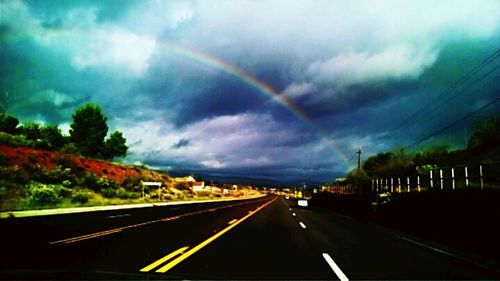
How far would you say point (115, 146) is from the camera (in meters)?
74.5

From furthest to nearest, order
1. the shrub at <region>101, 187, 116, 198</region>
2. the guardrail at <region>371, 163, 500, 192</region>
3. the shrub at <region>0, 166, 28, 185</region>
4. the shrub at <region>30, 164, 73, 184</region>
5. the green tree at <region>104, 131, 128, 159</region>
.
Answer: the green tree at <region>104, 131, 128, 159</region>, the shrub at <region>101, 187, 116, 198</region>, the shrub at <region>30, 164, 73, 184</region>, the shrub at <region>0, 166, 28, 185</region>, the guardrail at <region>371, 163, 500, 192</region>

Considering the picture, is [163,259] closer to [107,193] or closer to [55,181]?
[55,181]

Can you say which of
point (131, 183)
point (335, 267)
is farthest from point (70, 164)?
point (335, 267)

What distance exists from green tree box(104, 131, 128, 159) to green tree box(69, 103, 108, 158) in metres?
3.43

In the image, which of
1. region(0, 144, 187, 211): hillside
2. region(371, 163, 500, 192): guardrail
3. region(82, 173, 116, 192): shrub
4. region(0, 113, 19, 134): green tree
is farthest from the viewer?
region(0, 113, 19, 134): green tree

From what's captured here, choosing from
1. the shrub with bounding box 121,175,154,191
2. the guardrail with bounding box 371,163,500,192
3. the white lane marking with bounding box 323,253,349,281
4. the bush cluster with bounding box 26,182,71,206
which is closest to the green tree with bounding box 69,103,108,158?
the shrub with bounding box 121,175,154,191

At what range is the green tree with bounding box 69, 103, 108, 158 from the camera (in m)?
68.4

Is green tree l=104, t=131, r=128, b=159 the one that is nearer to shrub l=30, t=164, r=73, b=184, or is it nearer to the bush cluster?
shrub l=30, t=164, r=73, b=184

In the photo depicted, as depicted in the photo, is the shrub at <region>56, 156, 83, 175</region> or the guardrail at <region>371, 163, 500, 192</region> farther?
the shrub at <region>56, 156, 83, 175</region>

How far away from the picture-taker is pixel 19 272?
669 cm

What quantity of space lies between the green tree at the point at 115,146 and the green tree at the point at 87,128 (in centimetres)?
343

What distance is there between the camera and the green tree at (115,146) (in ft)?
241

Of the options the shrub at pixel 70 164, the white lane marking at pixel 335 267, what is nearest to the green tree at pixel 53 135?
the shrub at pixel 70 164

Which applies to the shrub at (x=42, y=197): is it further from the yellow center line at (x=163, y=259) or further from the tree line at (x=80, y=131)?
the tree line at (x=80, y=131)
